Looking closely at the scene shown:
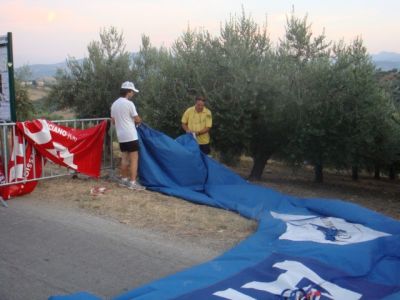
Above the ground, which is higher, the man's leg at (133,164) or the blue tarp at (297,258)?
the man's leg at (133,164)

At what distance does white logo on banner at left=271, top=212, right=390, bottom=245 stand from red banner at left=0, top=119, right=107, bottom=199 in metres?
3.89

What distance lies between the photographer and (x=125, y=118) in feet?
27.4

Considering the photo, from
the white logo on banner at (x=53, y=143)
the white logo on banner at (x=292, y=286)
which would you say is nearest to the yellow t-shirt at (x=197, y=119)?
the white logo on banner at (x=53, y=143)

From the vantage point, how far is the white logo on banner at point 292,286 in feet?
13.1

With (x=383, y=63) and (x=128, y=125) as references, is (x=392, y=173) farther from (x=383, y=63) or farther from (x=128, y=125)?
(x=128, y=125)

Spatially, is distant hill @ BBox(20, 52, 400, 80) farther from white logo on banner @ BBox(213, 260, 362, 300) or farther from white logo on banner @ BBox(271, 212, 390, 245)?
white logo on banner @ BBox(213, 260, 362, 300)

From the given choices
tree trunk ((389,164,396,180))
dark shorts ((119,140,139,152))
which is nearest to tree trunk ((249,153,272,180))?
dark shorts ((119,140,139,152))

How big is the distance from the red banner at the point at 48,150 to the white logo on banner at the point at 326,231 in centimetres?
389

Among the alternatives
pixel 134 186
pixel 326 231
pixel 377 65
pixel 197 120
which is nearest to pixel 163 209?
pixel 134 186

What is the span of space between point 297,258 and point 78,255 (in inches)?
90.2

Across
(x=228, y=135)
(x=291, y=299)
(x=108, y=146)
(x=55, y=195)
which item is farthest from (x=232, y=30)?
(x=291, y=299)

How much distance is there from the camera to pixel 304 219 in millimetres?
6734

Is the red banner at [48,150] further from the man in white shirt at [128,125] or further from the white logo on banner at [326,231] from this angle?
the white logo on banner at [326,231]

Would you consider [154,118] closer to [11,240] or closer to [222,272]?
[11,240]
